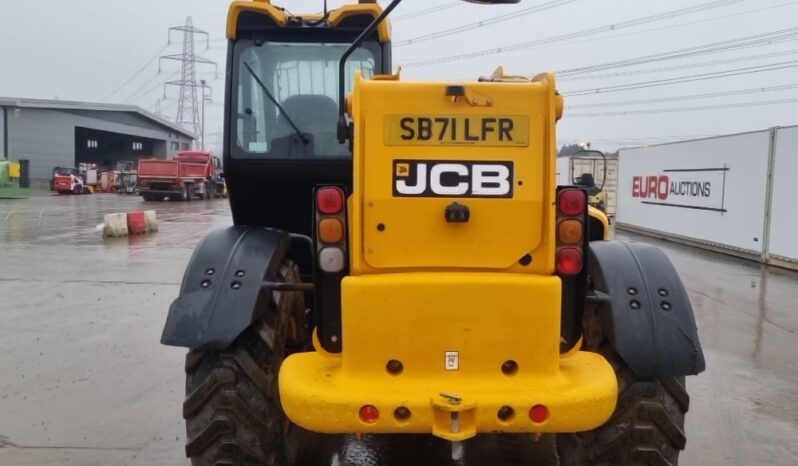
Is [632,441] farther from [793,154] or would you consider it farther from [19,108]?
[19,108]

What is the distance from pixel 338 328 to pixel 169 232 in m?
18.3

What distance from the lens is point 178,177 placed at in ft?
125

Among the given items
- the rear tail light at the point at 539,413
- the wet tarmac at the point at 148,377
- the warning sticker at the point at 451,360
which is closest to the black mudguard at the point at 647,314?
the rear tail light at the point at 539,413

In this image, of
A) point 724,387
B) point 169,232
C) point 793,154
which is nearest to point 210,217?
point 169,232

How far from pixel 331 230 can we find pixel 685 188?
18.3m

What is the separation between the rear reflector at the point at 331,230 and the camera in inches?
125

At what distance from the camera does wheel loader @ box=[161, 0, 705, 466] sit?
116 inches

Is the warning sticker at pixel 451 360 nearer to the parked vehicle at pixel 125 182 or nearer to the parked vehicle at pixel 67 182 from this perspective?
the parked vehicle at pixel 67 182

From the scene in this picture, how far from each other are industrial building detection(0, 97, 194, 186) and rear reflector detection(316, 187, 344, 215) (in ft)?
172

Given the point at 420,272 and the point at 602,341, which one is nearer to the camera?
the point at 420,272

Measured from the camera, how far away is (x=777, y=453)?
4812 millimetres

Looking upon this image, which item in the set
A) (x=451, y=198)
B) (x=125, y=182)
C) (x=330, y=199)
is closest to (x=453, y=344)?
(x=451, y=198)

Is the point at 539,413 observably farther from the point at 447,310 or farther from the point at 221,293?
the point at 221,293

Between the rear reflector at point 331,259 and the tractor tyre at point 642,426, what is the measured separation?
1.49 meters
